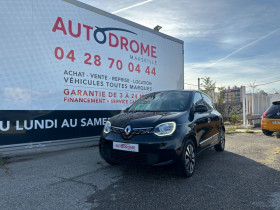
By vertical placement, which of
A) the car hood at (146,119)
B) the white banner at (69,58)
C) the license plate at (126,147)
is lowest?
the license plate at (126,147)

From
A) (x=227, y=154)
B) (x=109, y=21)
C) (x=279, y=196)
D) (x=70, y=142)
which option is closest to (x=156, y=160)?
(x=279, y=196)

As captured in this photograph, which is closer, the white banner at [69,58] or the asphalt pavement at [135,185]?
the asphalt pavement at [135,185]

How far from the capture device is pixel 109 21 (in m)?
6.93

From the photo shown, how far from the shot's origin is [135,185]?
11.1ft

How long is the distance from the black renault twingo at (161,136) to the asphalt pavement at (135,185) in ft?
1.14

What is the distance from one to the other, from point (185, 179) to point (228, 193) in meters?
0.72

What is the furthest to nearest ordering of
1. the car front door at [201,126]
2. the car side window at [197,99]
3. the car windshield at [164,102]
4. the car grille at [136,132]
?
the car side window at [197,99] < the car windshield at [164,102] < the car front door at [201,126] < the car grille at [136,132]

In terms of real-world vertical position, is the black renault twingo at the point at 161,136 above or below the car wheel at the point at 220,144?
above

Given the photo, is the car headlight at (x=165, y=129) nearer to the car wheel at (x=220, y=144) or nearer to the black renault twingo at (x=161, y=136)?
the black renault twingo at (x=161, y=136)

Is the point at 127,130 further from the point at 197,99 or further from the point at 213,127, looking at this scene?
the point at 213,127

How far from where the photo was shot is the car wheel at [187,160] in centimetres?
347

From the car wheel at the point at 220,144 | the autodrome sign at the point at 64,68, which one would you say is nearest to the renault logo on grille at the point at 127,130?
the autodrome sign at the point at 64,68

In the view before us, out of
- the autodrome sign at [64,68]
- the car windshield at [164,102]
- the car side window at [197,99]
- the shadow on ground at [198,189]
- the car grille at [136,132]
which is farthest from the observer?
the autodrome sign at [64,68]

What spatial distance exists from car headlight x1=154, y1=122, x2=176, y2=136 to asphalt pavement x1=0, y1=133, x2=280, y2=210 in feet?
2.53
